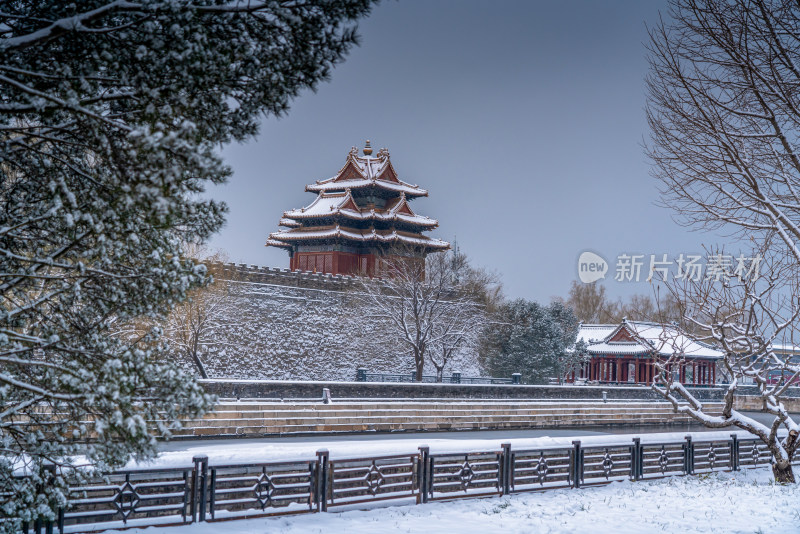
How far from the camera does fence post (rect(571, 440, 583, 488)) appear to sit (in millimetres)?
10469

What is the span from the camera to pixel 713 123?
919 cm

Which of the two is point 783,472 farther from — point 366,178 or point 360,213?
point 366,178

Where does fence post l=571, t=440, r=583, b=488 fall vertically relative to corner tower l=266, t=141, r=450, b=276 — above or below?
below

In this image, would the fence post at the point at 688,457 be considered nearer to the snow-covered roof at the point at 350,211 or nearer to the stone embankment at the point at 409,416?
the stone embankment at the point at 409,416

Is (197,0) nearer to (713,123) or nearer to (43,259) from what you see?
(43,259)

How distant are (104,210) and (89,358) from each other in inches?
37.9

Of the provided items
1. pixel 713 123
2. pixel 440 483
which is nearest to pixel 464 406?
pixel 440 483

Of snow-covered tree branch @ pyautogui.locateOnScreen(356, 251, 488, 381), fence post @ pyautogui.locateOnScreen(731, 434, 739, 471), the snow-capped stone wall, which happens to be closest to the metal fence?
snow-covered tree branch @ pyautogui.locateOnScreen(356, 251, 488, 381)

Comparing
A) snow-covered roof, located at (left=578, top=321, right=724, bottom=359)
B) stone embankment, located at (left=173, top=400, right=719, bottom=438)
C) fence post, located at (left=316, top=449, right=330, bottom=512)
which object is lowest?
stone embankment, located at (left=173, top=400, right=719, bottom=438)

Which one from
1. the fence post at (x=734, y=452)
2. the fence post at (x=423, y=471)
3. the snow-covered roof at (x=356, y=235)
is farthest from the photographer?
the snow-covered roof at (x=356, y=235)

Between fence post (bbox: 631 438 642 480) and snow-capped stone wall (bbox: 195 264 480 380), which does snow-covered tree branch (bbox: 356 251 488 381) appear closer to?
snow-capped stone wall (bbox: 195 264 480 380)

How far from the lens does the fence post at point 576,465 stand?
10469 millimetres

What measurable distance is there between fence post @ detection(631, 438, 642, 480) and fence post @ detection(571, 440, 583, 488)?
1.11m

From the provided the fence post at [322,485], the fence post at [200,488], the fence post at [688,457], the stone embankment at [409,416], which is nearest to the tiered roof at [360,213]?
the stone embankment at [409,416]
